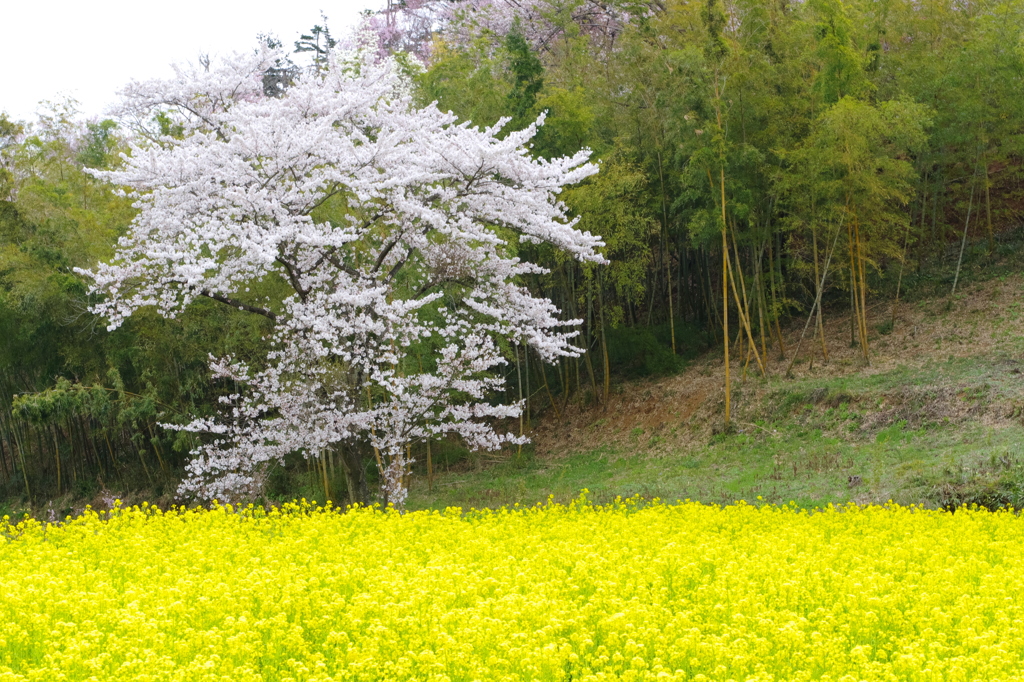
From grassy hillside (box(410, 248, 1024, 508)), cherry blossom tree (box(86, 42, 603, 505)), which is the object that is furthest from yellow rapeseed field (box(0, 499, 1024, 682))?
grassy hillside (box(410, 248, 1024, 508))

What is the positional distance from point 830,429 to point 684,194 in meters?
4.32

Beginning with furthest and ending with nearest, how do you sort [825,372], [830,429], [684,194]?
[825,372] → [684,194] → [830,429]

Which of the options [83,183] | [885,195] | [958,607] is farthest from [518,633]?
[83,183]

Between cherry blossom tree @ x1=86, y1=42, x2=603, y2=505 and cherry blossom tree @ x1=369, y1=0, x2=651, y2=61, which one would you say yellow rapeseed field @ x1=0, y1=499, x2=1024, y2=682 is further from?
cherry blossom tree @ x1=369, y1=0, x2=651, y2=61

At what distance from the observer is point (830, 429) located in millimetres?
14734

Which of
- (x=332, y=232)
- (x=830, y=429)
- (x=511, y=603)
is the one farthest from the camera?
(x=830, y=429)

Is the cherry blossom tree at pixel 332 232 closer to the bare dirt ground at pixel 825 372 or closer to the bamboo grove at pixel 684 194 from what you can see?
the bamboo grove at pixel 684 194

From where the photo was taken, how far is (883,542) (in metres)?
7.76

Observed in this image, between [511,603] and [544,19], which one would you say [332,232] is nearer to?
[511,603]

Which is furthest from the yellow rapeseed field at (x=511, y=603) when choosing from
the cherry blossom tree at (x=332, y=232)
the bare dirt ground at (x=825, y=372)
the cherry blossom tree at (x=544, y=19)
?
the cherry blossom tree at (x=544, y=19)

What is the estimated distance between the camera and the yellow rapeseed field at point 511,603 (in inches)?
172

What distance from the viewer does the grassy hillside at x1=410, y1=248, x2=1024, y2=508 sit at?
38.2ft

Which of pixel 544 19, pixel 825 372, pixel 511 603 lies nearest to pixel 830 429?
pixel 825 372

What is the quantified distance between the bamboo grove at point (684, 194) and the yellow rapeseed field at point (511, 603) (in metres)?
7.72
